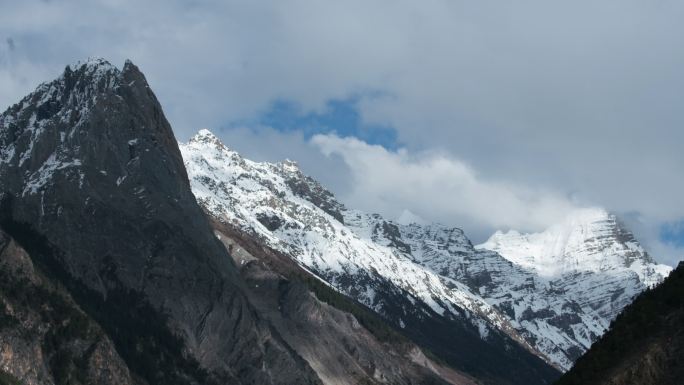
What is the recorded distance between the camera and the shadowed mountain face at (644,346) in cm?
9050

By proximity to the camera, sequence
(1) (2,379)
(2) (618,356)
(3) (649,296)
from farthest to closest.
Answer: (1) (2,379), (3) (649,296), (2) (618,356)

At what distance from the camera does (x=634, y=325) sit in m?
97.0

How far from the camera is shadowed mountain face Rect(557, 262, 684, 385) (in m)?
90.5

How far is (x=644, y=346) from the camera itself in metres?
93.1

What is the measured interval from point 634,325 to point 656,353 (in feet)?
18.8

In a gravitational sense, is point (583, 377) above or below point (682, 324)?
below

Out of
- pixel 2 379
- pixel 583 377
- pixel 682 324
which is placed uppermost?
pixel 682 324

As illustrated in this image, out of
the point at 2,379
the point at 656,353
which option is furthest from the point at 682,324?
the point at 2,379

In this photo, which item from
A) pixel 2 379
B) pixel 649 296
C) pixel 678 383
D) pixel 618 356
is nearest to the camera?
pixel 678 383

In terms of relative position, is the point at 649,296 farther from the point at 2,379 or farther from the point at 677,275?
the point at 2,379

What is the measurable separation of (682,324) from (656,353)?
389 centimetres

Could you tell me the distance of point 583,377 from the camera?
97.6m

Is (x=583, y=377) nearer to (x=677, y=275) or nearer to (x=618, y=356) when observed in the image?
(x=618, y=356)

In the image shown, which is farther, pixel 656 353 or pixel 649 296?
pixel 649 296
